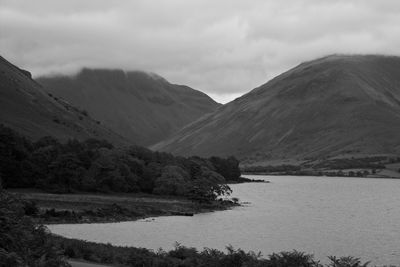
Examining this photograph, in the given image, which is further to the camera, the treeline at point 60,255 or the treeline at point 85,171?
the treeline at point 85,171

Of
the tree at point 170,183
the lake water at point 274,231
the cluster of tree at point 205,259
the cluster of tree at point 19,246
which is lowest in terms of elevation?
the lake water at point 274,231

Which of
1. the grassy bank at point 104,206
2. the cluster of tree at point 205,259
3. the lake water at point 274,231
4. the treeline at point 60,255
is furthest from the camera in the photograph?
the grassy bank at point 104,206

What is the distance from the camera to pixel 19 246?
95.3ft

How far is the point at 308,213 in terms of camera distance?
12794cm

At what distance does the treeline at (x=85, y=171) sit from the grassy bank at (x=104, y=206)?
12.6ft

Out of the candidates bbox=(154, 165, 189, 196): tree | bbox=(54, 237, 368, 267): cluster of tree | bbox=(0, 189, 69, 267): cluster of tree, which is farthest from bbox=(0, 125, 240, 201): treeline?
bbox=(0, 189, 69, 267): cluster of tree

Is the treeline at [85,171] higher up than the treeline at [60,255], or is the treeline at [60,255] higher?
the treeline at [85,171]

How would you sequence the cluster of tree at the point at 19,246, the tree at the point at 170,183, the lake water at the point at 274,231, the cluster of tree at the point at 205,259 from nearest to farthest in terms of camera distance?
1. the cluster of tree at the point at 19,246
2. the cluster of tree at the point at 205,259
3. the lake water at the point at 274,231
4. the tree at the point at 170,183

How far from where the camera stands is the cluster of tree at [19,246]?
980 inches

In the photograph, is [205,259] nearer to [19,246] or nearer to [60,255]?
[60,255]

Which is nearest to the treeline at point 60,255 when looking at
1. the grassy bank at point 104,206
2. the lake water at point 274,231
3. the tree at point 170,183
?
the lake water at point 274,231

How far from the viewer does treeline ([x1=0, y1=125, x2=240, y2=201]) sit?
124 metres

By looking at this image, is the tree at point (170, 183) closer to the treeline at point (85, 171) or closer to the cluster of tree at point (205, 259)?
the treeline at point (85, 171)

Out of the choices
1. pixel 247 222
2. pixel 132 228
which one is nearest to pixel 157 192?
pixel 247 222
